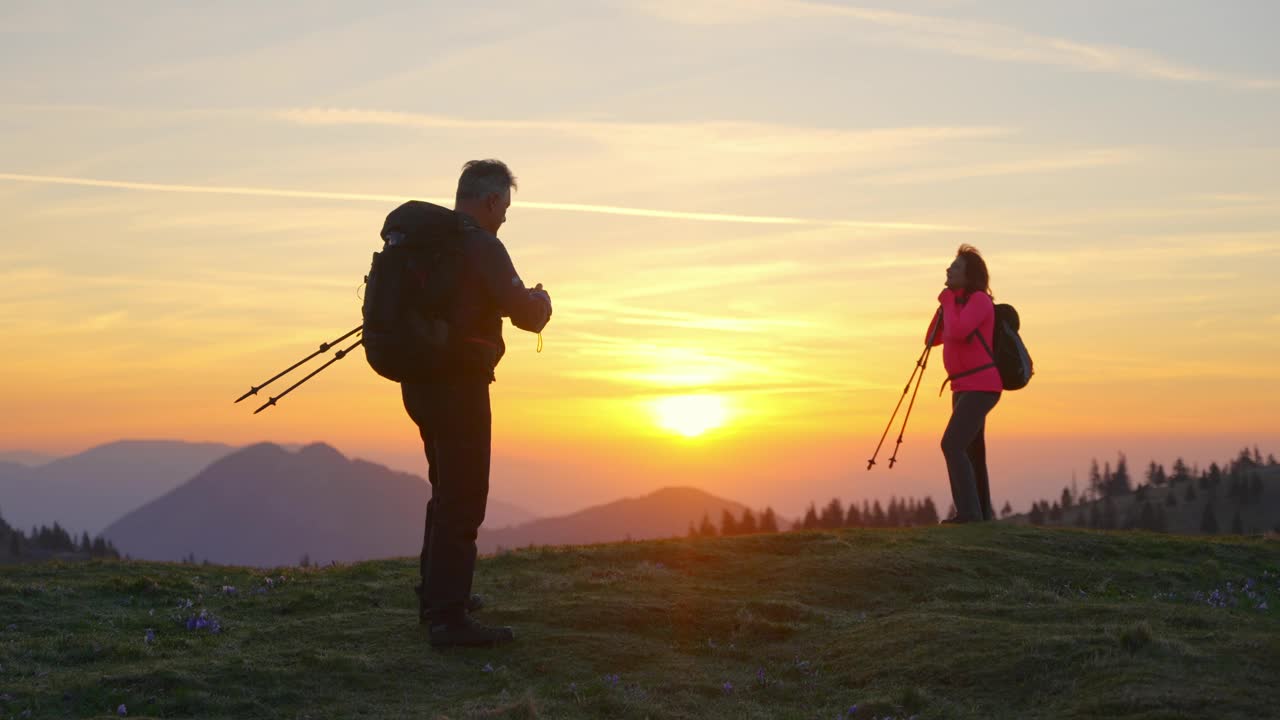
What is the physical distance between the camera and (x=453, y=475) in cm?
1016

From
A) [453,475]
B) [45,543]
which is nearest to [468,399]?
[453,475]

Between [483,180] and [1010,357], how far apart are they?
1015 centimetres

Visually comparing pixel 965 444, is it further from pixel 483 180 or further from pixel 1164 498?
pixel 1164 498

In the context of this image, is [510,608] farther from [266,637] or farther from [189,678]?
[189,678]

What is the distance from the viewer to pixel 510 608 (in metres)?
11.4

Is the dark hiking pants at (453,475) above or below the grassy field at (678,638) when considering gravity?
above

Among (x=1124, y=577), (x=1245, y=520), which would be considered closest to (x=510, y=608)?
(x=1124, y=577)

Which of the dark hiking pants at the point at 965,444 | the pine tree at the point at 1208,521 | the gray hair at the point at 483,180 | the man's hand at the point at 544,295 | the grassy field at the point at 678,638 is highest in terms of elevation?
the gray hair at the point at 483,180

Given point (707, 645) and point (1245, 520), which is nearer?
point (707, 645)

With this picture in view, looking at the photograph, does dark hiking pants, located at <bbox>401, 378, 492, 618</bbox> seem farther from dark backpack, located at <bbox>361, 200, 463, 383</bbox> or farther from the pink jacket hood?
the pink jacket hood

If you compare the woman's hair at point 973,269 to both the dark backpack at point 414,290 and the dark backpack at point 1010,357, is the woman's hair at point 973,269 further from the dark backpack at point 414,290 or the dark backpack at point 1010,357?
the dark backpack at point 414,290

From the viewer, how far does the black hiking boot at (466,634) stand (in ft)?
32.9

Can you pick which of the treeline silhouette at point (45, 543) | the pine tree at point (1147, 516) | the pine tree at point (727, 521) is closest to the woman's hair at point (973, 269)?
the pine tree at point (1147, 516)

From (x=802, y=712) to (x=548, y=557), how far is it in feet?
22.5
